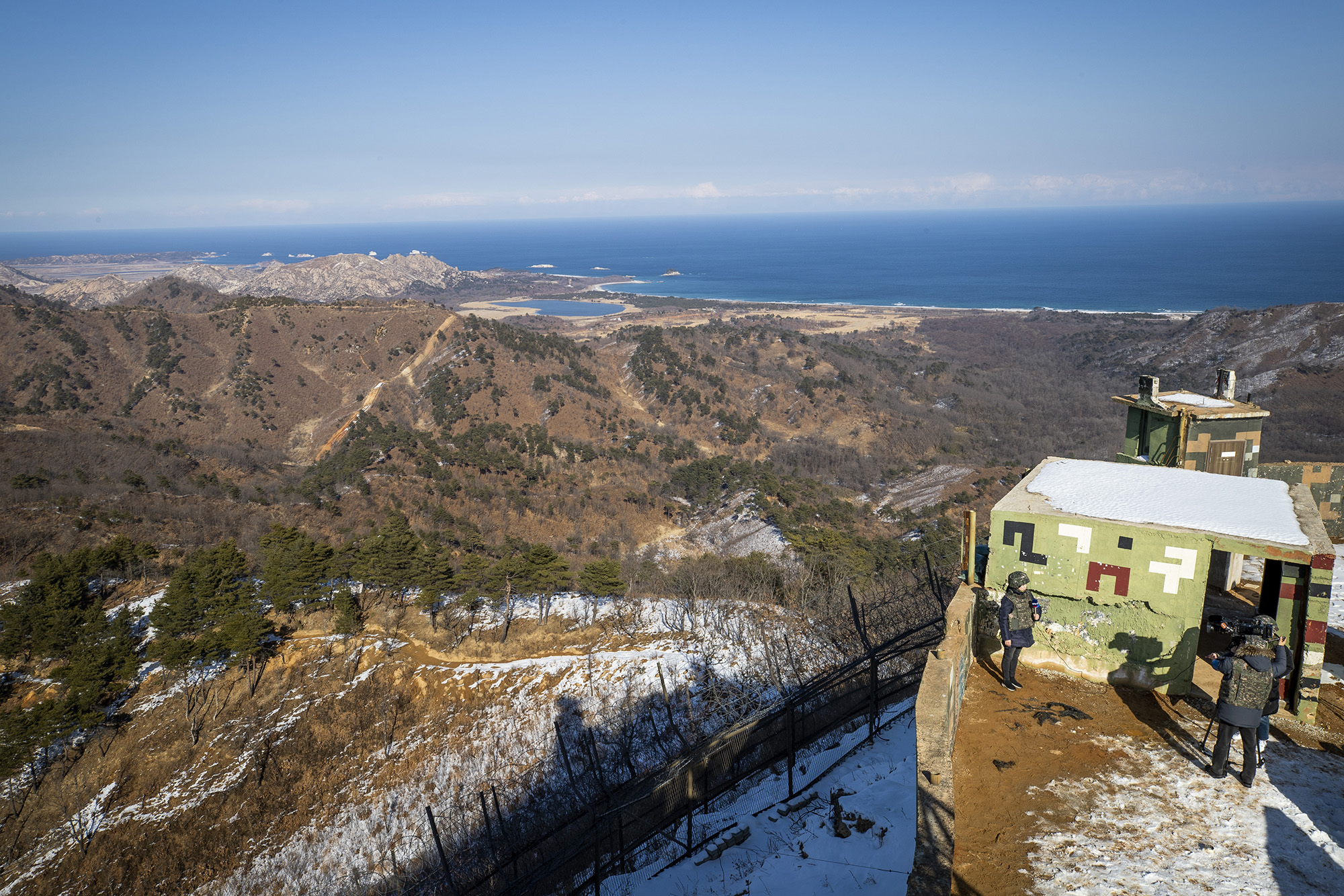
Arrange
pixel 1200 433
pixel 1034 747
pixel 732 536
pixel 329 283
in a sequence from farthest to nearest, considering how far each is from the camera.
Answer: pixel 329 283
pixel 732 536
pixel 1200 433
pixel 1034 747

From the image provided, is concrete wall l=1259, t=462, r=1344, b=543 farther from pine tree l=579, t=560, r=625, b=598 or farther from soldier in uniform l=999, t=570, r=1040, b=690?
pine tree l=579, t=560, r=625, b=598

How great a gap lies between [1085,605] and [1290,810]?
7.34 ft

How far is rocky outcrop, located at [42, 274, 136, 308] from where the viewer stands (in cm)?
10044

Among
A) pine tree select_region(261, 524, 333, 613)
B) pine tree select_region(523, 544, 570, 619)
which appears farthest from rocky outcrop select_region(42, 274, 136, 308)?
pine tree select_region(523, 544, 570, 619)

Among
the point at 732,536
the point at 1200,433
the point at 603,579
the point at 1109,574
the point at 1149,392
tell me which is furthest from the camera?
the point at 732,536

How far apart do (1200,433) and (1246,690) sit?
9625 mm

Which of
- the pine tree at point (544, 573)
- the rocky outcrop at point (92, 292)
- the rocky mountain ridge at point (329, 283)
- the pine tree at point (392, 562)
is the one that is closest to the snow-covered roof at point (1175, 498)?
the pine tree at point (544, 573)

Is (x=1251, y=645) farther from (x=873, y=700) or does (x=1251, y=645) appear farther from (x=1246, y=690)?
(x=873, y=700)

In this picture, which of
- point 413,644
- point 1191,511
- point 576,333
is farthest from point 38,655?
point 576,333

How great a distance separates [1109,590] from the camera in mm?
7285

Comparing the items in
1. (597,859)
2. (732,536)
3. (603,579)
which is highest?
(597,859)

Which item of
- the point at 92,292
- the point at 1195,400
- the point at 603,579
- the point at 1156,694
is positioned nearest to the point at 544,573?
the point at 603,579

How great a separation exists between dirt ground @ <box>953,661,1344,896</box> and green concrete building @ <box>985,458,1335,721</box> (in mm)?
319

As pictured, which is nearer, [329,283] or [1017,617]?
[1017,617]
